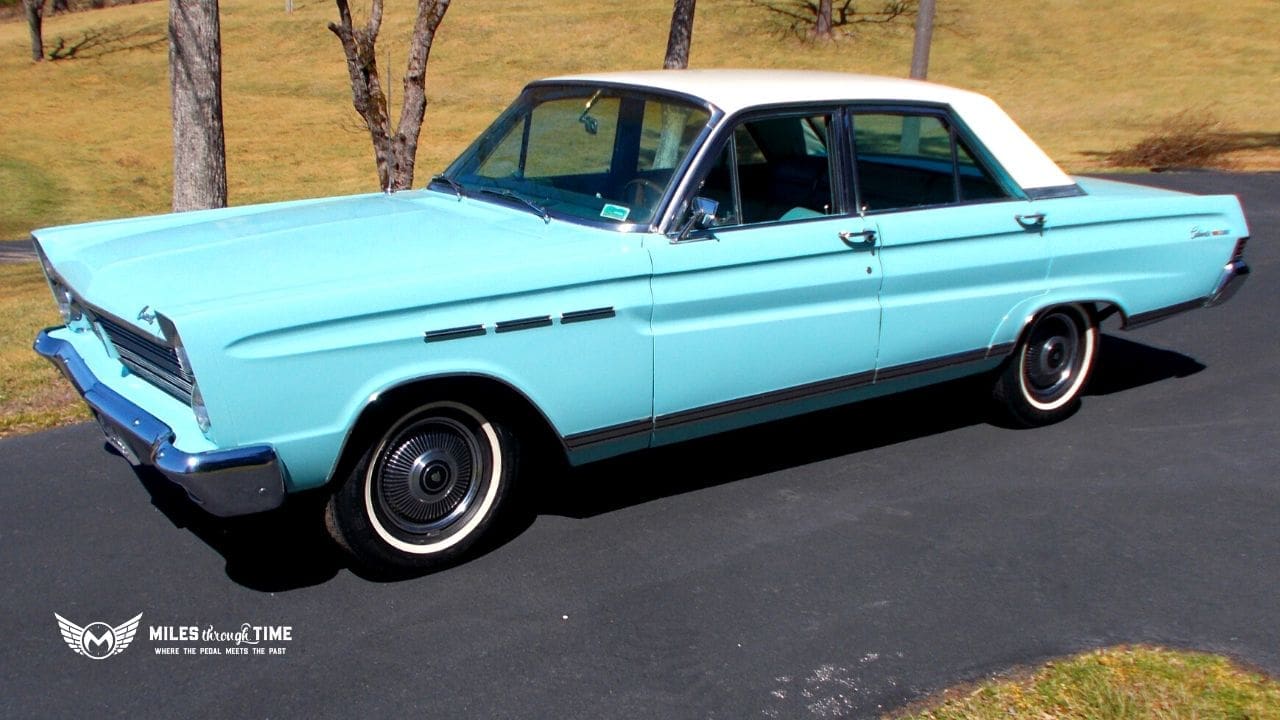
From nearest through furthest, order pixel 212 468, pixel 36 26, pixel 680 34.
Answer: pixel 212 468 → pixel 680 34 → pixel 36 26

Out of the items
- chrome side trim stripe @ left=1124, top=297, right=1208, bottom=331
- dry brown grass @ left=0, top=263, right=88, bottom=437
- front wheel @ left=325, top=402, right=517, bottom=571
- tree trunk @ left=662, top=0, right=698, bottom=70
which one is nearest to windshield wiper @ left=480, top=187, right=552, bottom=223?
front wheel @ left=325, top=402, right=517, bottom=571

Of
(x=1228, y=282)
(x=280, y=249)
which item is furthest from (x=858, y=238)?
(x=1228, y=282)

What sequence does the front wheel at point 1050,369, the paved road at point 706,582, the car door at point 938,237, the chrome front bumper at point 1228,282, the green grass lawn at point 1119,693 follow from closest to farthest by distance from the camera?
the green grass lawn at point 1119,693 < the paved road at point 706,582 < the car door at point 938,237 < the front wheel at point 1050,369 < the chrome front bumper at point 1228,282

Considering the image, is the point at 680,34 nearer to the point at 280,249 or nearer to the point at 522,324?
the point at 280,249

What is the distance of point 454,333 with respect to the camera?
13.7ft

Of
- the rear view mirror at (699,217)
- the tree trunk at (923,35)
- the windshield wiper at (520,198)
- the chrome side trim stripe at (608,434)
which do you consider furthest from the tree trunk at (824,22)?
the chrome side trim stripe at (608,434)

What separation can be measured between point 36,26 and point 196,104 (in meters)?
32.2

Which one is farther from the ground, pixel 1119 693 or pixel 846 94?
pixel 846 94

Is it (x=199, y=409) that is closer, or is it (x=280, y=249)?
(x=199, y=409)

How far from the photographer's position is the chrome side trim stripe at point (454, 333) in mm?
4129

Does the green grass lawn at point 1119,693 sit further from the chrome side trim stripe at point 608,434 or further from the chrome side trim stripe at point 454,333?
the chrome side trim stripe at point 454,333

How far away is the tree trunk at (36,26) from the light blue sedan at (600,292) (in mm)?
36722

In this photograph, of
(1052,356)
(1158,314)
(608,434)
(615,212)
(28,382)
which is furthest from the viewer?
(28,382)

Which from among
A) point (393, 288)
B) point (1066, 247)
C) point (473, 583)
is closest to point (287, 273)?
point (393, 288)
